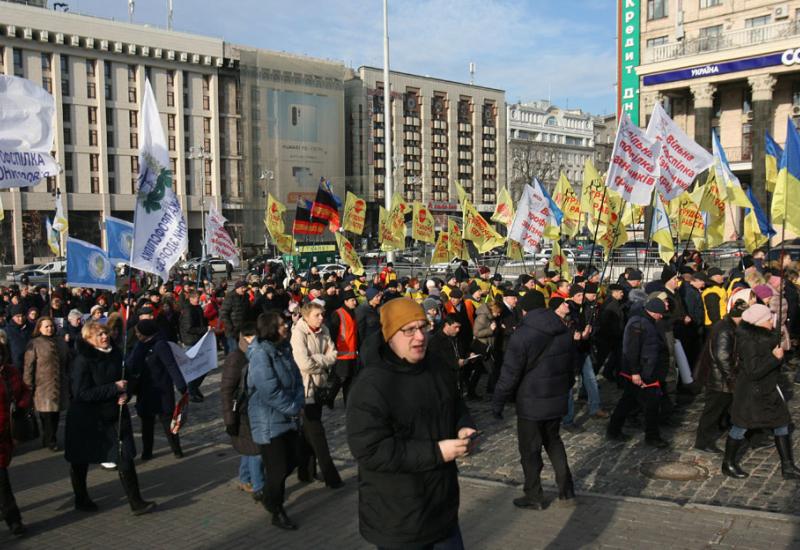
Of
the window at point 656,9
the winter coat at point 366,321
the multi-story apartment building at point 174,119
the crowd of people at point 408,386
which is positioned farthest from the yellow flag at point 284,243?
the multi-story apartment building at point 174,119

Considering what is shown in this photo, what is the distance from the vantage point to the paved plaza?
562 centimetres

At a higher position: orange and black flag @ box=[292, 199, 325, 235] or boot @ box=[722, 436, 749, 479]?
orange and black flag @ box=[292, 199, 325, 235]

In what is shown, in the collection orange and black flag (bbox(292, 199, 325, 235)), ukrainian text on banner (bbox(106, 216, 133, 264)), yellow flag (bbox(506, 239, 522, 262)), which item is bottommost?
yellow flag (bbox(506, 239, 522, 262))

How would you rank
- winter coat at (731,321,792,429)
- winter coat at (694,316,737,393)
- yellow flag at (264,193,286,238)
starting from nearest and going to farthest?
1. winter coat at (731,321,792,429)
2. winter coat at (694,316,737,393)
3. yellow flag at (264,193,286,238)

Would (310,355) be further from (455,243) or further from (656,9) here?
(656,9)

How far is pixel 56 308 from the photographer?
1546 cm

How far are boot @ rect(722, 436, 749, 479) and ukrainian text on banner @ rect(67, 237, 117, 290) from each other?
Answer: 26.5ft

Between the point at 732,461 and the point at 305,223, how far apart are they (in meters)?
15.4

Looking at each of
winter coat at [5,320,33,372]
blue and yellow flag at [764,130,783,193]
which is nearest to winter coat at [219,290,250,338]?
winter coat at [5,320,33,372]

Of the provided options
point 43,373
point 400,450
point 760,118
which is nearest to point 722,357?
point 400,450

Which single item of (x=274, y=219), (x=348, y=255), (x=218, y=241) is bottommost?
(x=348, y=255)

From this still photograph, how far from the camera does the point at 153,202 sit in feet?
23.0

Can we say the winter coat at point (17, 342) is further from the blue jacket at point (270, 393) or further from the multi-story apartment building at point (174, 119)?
the multi-story apartment building at point (174, 119)

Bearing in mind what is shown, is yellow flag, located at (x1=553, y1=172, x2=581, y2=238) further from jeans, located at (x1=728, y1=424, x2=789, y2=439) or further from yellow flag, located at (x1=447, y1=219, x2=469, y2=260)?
jeans, located at (x1=728, y1=424, x2=789, y2=439)
